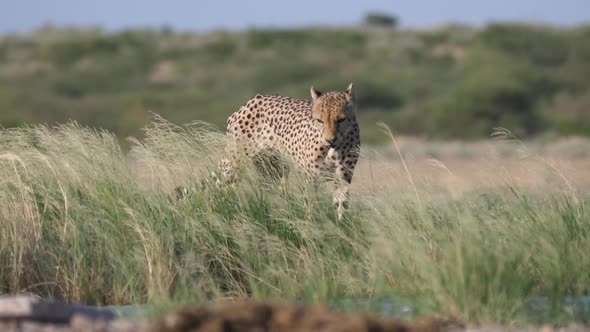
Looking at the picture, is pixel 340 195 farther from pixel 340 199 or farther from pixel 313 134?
pixel 313 134

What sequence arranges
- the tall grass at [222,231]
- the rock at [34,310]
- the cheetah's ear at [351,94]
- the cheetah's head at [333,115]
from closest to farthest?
the rock at [34,310], the tall grass at [222,231], the cheetah's head at [333,115], the cheetah's ear at [351,94]

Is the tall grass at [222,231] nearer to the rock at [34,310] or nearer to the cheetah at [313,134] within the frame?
the rock at [34,310]

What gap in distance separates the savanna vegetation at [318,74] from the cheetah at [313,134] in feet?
44.2

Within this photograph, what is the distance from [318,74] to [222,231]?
32.9 metres

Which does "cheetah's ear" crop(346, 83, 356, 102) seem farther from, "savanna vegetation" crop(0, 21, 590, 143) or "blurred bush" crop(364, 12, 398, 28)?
"blurred bush" crop(364, 12, 398, 28)

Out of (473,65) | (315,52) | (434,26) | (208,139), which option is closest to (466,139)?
(473,65)

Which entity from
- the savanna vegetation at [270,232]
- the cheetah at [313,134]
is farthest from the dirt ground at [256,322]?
the cheetah at [313,134]

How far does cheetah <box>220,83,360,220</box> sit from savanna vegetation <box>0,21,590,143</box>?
13475 millimetres

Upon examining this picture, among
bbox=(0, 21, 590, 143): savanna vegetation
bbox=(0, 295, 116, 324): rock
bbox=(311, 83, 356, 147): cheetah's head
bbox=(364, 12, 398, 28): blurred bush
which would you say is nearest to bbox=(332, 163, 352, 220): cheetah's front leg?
bbox=(311, 83, 356, 147): cheetah's head

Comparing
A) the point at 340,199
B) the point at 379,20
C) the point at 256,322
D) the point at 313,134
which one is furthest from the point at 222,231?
the point at 379,20

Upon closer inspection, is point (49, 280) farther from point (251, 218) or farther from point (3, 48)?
point (3, 48)

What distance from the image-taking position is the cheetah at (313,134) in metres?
9.43

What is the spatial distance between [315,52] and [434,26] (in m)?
10.2

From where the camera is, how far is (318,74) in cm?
4031
